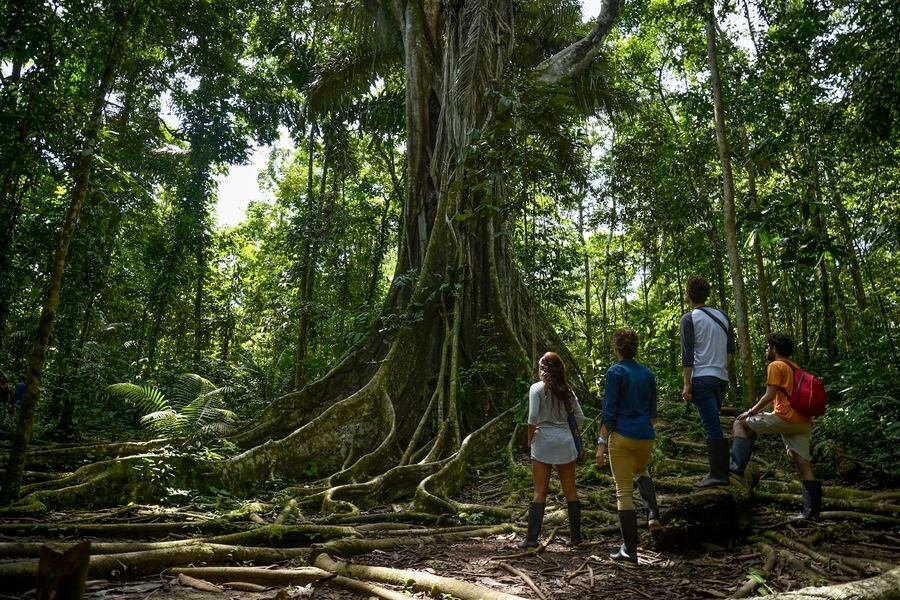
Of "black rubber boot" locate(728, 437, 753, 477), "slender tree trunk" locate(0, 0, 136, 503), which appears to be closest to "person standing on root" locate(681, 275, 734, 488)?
"black rubber boot" locate(728, 437, 753, 477)

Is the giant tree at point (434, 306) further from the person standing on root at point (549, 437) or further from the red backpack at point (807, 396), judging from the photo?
the red backpack at point (807, 396)

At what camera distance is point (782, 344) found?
14.8 ft

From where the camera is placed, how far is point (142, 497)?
5062 mm

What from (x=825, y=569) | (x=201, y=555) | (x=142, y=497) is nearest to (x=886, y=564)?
(x=825, y=569)

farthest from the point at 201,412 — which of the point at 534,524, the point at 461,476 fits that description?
the point at 534,524

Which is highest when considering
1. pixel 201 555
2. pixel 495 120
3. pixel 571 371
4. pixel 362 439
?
pixel 495 120

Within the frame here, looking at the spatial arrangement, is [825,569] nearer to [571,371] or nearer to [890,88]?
[890,88]

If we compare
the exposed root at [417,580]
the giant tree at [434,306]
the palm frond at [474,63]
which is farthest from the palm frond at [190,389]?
the palm frond at [474,63]

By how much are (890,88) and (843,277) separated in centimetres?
1084

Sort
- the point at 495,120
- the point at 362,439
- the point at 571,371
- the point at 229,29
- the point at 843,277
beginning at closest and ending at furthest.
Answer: the point at 362,439 → the point at 495,120 → the point at 571,371 → the point at 229,29 → the point at 843,277

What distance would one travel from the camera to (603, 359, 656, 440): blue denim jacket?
151 inches

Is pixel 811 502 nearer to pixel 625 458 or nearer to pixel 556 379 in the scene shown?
pixel 625 458

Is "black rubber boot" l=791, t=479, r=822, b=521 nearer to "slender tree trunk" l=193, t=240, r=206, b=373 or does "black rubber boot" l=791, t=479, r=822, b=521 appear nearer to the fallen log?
the fallen log

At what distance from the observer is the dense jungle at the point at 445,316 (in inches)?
144
